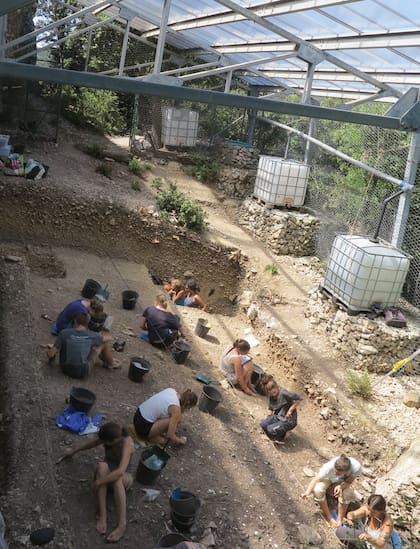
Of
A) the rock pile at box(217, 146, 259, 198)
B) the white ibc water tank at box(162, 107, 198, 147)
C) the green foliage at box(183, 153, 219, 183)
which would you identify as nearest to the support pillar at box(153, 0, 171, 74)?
the rock pile at box(217, 146, 259, 198)

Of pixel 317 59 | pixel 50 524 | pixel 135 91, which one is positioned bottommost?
pixel 50 524

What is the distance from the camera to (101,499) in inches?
182

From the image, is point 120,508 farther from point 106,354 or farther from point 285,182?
point 285,182

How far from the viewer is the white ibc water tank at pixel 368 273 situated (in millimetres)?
9070

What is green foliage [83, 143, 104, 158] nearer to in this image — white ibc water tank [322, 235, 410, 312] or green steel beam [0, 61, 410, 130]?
white ibc water tank [322, 235, 410, 312]

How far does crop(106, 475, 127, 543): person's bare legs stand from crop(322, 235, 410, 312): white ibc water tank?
5.83 meters

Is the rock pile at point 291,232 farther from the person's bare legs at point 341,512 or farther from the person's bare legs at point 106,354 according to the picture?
the person's bare legs at point 341,512

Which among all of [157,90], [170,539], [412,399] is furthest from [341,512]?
[157,90]

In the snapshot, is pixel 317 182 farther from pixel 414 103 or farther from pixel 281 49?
pixel 414 103

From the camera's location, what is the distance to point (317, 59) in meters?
10.5

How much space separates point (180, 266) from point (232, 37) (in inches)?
237

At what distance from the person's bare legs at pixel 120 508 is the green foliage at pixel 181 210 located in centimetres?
927

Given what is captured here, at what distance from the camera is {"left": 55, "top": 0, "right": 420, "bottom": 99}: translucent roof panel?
26.4ft

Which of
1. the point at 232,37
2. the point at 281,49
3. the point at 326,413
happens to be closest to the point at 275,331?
the point at 326,413
